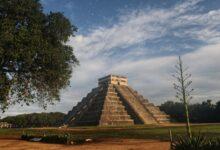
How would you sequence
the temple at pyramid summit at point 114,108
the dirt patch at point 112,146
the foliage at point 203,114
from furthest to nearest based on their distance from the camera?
the foliage at point 203,114 → the temple at pyramid summit at point 114,108 → the dirt patch at point 112,146

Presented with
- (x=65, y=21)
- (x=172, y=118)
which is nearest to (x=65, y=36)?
(x=65, y=21)

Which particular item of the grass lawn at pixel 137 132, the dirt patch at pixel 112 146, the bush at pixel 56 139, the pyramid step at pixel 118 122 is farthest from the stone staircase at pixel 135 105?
the dirt patch at pixel 112 146

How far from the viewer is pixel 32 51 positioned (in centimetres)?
2906

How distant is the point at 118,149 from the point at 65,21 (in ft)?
49.1

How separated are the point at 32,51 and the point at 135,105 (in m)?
72.6

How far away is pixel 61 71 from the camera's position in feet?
107

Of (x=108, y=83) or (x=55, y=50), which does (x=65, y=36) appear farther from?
(x=108, y=83)

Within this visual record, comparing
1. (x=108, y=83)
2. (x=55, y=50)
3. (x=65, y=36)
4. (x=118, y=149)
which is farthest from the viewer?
(x=108, y=83)

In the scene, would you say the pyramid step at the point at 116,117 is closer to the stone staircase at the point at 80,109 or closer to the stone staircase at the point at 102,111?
the stone staircase at the point at 102,111

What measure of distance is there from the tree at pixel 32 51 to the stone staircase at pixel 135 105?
2339 inches

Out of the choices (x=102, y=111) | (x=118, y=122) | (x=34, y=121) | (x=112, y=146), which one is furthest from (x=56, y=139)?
(x=34, y=121)

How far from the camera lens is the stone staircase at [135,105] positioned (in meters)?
92.2

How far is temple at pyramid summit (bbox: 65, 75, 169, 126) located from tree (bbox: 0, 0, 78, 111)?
50546mm

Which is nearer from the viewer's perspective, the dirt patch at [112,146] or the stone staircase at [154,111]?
the dirt patch at [112,146]
